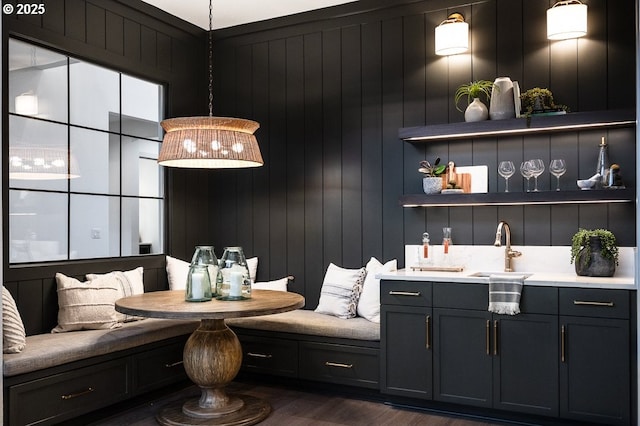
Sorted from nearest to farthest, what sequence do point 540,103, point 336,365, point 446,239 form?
point 540,103 → point 336,365 → point 446,239

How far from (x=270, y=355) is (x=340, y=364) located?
57cm

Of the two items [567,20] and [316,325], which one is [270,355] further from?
[567,20]

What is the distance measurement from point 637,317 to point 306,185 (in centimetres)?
257

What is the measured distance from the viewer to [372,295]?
13.5 feet

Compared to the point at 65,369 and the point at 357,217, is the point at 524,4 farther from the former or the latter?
the point at 65,369

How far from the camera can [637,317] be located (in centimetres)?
312

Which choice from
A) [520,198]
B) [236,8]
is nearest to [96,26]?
[236,8]

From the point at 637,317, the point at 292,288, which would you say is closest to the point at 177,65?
Answer: the point at 292,288

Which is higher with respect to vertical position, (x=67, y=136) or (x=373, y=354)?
(x=67, y=136)

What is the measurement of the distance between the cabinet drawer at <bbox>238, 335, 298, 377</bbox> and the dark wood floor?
0.48ft

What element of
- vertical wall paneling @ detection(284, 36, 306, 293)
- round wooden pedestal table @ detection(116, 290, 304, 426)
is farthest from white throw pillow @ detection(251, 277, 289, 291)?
round wooden pedestal table @ detection(116, 290, 304, 426)

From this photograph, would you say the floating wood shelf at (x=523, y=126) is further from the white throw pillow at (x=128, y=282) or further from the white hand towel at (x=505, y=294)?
the white throw pillow at (x=128, y=282)

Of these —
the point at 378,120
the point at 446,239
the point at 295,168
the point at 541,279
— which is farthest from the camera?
the point at 295,168

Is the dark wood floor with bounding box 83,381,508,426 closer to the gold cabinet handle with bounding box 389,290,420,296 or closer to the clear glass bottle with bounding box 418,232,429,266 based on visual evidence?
the gold cabinet handle with bounding box 389,290,420,296
